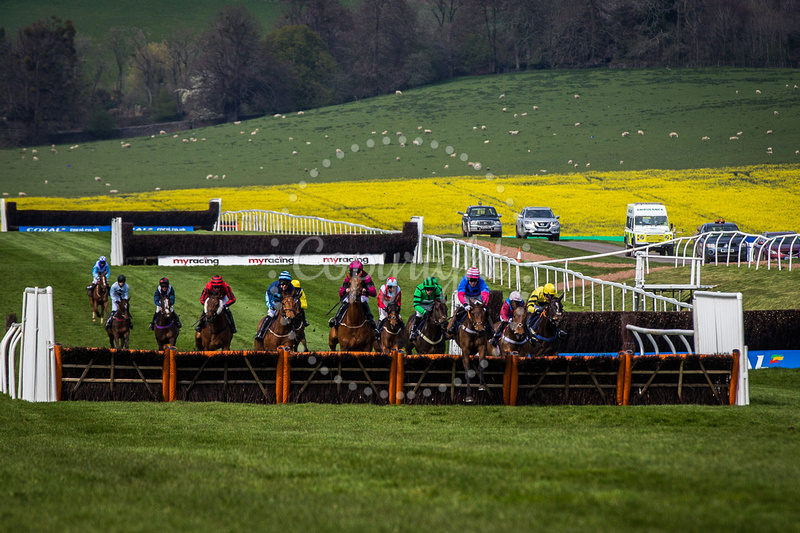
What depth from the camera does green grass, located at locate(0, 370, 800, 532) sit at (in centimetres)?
603

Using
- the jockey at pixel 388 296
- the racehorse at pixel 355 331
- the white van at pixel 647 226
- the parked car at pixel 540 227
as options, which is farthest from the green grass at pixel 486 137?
the racehorse at pixel 355 331

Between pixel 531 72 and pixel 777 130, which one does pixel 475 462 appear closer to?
pixel 777 130

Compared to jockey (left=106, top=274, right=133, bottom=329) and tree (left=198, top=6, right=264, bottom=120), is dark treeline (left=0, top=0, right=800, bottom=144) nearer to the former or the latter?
tree (left=198, top=6, right=264, bottom=120)

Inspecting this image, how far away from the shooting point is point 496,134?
79.2 meters

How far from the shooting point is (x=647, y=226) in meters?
39.2

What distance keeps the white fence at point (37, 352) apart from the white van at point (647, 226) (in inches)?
1132

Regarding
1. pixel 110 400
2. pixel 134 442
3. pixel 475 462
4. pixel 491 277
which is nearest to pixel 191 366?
pixel 110 400

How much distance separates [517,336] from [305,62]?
9619 centimetres

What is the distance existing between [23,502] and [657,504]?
14.6 feet

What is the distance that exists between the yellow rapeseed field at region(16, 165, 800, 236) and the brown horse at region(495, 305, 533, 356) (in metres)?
32.7

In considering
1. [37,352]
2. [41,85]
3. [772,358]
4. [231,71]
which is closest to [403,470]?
[37,352]

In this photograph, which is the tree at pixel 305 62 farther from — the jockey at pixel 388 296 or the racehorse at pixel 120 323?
the jockey at pixel 388 296

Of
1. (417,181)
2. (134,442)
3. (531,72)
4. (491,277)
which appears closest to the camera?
(134,442)

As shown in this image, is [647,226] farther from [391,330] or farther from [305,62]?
[305,62]
